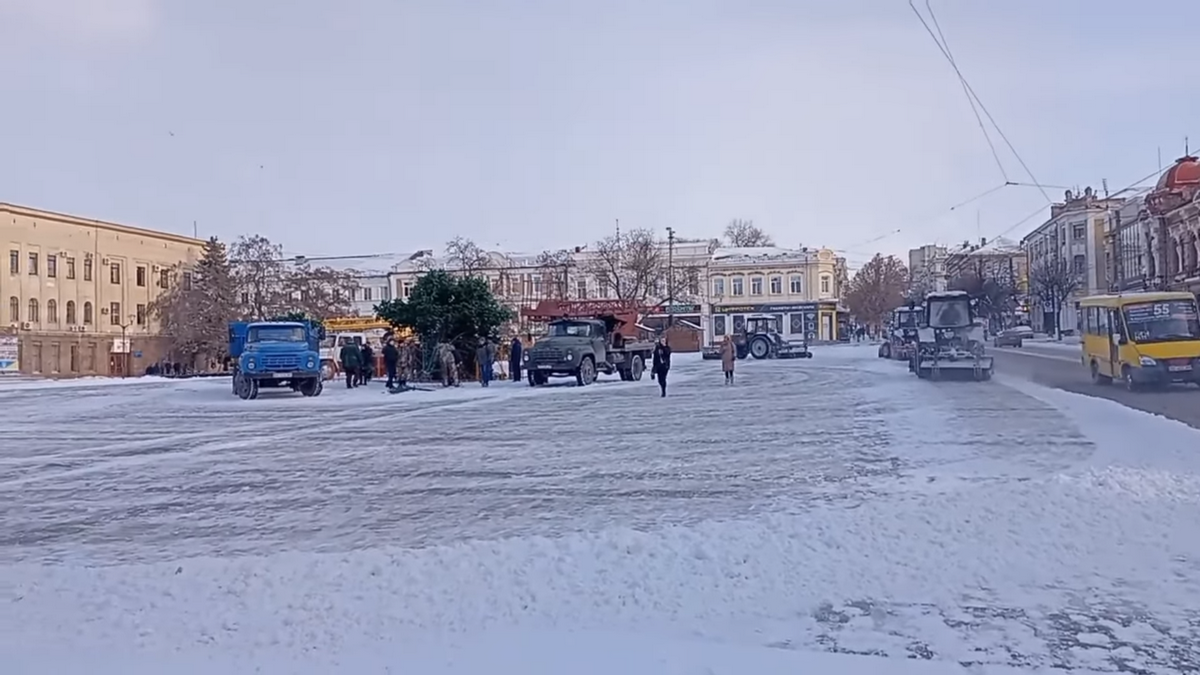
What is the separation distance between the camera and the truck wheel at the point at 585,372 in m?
33.3

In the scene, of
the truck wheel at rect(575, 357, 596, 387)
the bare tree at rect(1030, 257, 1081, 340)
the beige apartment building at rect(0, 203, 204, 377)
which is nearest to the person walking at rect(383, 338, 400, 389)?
the truck wheel at rect(575, 357, 596, 387)

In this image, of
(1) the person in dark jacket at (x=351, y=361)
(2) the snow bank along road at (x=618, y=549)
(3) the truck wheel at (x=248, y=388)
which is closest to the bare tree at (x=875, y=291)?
(1) the person in dark jacket at (x=351, y=361)

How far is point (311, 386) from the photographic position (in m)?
31.8

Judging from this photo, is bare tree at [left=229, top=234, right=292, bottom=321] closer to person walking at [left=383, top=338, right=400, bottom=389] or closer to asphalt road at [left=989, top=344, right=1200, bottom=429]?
person walking at [left=383, top=338, right=400, bottom=389]

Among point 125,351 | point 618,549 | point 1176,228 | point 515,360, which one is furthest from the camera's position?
point 125,351

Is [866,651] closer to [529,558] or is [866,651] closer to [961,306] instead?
[529,558]

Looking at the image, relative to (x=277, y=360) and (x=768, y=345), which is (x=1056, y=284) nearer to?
(x=768, y=345)

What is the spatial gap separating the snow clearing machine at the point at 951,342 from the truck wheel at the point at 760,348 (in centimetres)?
2266

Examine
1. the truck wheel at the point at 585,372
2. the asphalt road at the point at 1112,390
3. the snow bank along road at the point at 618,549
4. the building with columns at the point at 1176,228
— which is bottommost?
the snow bank along road at the point at 618,549

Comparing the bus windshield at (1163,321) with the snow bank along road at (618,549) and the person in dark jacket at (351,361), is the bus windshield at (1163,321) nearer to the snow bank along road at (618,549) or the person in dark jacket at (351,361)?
the snow bank along road at (618,549)

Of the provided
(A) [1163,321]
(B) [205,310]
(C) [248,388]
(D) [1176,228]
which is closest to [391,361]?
(C) [248,388]

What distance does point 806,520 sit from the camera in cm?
959

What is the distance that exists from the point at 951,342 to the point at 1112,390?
221 inches

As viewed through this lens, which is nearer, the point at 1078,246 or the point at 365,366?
the point at 365,366
